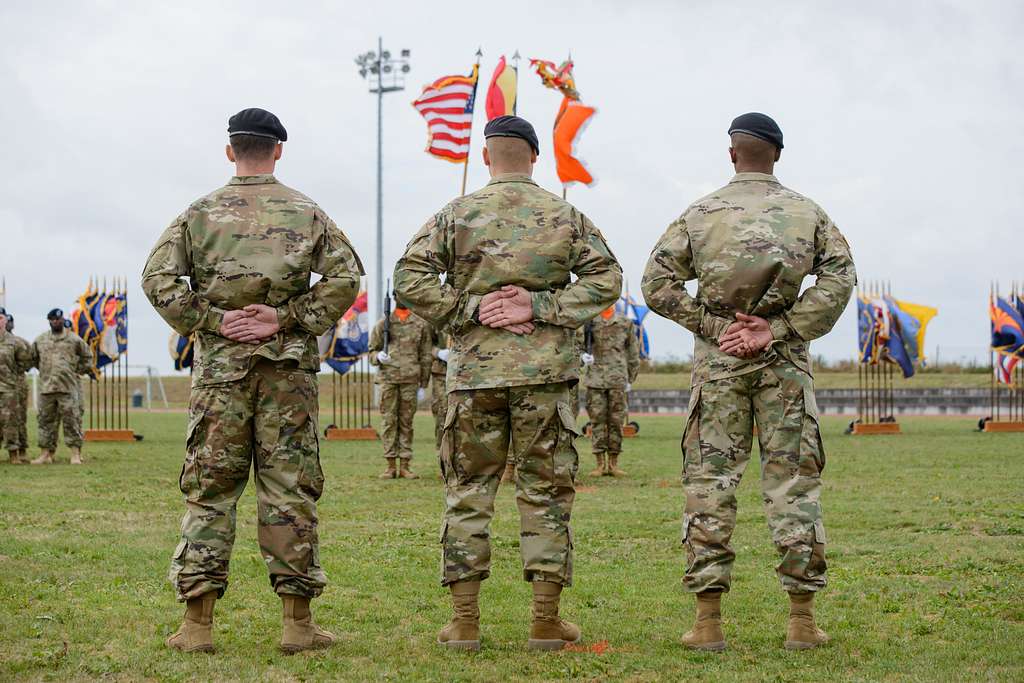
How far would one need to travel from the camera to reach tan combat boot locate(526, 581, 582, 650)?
17.7ft

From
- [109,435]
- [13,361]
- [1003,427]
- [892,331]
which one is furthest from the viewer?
[892,331]

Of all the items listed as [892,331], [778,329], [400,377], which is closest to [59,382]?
[400,377]

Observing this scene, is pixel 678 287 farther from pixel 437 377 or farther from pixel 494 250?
pixel 437 377

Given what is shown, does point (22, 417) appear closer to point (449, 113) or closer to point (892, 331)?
point (449, 113)

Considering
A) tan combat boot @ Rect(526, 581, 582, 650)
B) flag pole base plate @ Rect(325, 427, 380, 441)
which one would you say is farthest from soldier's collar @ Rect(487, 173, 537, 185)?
flag pole base plate @ Rect(325, 427, 380, 441)

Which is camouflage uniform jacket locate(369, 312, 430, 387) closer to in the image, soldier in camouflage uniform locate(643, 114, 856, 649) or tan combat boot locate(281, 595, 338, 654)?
soldier in camouflage uniform locate(643, 114, 856, 649)

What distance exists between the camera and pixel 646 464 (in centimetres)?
1650

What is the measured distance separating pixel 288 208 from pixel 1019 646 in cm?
407

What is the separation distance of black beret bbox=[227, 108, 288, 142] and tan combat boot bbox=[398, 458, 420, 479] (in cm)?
927

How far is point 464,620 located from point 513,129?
2.44m

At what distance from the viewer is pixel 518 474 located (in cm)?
554

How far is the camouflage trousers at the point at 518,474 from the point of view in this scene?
17.8 feet

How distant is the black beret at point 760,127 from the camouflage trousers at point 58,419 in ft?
45.8

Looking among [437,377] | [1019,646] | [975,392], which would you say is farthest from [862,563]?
[975,392]
